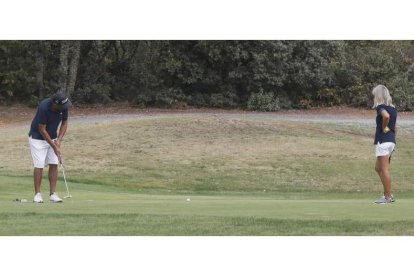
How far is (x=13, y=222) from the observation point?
33.9 feet

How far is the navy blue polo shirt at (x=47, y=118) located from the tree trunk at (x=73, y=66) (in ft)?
35.7

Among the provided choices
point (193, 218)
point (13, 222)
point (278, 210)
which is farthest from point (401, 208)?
point (13, 222)

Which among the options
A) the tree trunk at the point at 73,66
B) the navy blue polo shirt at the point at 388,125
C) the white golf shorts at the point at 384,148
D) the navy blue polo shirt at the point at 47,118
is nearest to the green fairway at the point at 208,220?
the white golf shorts at the point at 384,148

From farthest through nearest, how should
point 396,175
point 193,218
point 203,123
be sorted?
point 203,123 < point 396,175 < point 193,218

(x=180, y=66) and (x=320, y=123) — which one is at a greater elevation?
(x=180, y=66)

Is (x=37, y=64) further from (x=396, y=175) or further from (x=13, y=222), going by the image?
(x=13, y=222)

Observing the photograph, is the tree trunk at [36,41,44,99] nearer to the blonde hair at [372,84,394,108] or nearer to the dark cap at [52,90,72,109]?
the dark cap at [52,90,72,109]

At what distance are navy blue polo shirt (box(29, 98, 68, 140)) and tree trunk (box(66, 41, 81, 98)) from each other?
10.9 metres

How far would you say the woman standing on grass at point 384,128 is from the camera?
37.7 ft

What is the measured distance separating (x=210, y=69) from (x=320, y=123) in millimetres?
3280

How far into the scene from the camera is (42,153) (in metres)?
12.1

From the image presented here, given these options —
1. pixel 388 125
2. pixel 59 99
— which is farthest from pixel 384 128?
pixel 59 99

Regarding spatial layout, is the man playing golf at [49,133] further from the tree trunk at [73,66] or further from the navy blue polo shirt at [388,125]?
the tree trunk at [73,66]

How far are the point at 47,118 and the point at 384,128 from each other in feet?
15.0
